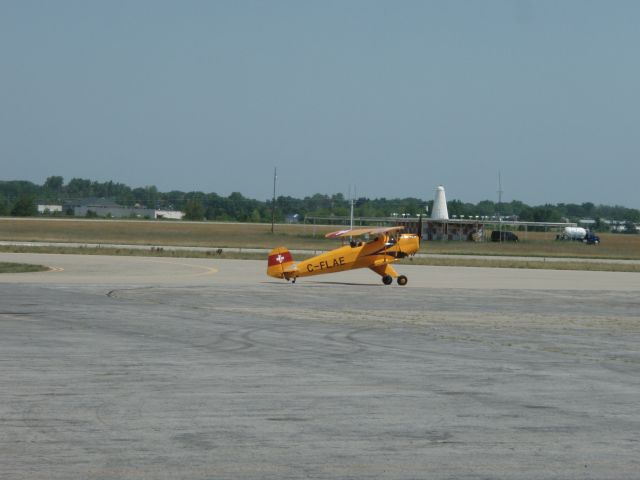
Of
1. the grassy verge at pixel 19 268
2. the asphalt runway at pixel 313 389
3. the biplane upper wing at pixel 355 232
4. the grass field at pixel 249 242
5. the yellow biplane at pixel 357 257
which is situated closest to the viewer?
the asphalt runway at pixel 313 389

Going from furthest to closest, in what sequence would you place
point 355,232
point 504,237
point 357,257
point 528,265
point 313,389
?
point 504,237
point 528,265
point 357,257
point 355,232
point 313,389

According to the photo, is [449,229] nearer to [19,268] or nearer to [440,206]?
[440,206]

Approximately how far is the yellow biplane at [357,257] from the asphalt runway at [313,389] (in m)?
9.50

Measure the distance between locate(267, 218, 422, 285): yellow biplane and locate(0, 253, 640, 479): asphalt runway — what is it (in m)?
9.50

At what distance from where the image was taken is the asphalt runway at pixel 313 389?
11008mm

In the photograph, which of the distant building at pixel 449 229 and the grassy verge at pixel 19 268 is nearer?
the grassy verge at pixel 19 268

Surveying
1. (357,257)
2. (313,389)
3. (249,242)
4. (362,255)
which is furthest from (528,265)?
(313,389)

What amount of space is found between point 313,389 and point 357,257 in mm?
29907

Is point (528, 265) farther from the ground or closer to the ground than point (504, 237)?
closer to the ground

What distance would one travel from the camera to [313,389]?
→ 16.0m

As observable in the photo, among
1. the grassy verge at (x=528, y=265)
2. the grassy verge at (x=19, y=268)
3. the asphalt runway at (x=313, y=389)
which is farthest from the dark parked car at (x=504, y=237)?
the asphalt runway at (x=313, y=389)

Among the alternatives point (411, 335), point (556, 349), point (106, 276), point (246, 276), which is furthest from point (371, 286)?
point (556, 349)

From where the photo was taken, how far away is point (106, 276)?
161 feet

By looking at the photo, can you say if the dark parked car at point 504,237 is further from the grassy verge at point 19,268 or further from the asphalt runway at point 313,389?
the asphalt runway at point 313,389
